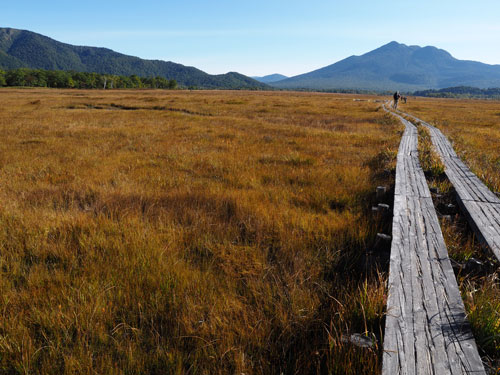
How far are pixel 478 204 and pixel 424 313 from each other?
3.46 m

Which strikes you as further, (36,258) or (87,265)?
(36,258)

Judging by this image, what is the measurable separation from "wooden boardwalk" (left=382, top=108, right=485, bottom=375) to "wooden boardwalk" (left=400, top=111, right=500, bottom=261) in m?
0.57

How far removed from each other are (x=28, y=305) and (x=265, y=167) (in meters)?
6.20

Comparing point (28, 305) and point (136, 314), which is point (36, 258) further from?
point (136, 314)

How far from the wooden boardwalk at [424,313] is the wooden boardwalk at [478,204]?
57 centimetres

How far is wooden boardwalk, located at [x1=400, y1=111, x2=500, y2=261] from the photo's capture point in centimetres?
346

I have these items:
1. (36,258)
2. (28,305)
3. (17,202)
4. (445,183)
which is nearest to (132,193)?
(17,202)

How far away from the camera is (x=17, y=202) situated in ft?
15.7

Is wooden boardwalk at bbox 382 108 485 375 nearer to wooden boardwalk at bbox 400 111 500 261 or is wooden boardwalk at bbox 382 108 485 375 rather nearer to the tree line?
wooden boardwalk at bbox 400 111 500 261

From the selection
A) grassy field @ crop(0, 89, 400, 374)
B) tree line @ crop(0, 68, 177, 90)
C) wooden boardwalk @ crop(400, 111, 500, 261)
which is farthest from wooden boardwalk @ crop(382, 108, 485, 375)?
tree line @ crop(0, 68, 177, 90)

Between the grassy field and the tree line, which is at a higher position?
the tree line

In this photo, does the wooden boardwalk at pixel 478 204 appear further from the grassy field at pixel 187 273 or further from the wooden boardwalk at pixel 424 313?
the grassy field at pixel 187 273

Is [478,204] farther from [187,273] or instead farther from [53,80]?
[53,80]

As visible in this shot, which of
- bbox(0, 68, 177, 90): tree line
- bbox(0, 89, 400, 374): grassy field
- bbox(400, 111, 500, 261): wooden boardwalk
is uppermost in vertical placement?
→ bbox(0, 68, 177, 90): tree line
